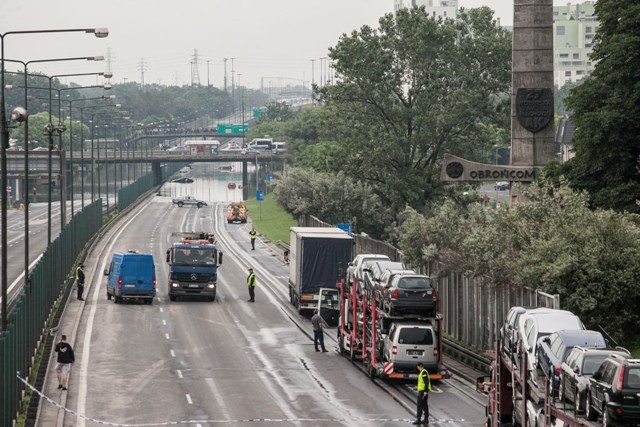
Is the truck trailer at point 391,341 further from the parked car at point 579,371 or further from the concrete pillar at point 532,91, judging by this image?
the concrete pillar at point 532,91

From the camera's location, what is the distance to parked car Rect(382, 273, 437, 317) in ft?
142

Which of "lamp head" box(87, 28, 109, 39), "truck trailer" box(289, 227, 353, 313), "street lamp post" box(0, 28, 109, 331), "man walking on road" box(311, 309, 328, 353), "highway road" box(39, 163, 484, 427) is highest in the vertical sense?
"lamp head" box(87, 28, 109, 39)

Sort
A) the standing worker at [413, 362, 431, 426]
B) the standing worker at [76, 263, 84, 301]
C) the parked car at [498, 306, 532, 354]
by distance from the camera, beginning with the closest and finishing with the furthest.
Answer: the parked car at [498, 306, 532, 354]
the standing worker at [413, 362, 431, 426]
the standing worker at [76, 263, 84, 301]

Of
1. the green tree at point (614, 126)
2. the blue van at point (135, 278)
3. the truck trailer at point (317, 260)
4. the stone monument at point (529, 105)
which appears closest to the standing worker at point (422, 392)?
the green tree at point (614, 126)

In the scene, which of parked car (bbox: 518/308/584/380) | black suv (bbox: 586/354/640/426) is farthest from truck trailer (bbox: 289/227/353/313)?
black suv (bbox: 586/354/640/426)

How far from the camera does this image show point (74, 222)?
278ft

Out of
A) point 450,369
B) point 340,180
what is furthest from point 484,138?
point 450,369

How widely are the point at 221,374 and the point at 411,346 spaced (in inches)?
286

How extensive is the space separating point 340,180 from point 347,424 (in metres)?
61.1

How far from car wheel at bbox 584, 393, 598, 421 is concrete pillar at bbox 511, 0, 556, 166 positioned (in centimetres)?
4182

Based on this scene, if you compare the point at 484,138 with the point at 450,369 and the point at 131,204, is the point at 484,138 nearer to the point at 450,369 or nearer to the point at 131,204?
the point at 450,369

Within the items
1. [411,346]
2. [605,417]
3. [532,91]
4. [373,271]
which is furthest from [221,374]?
[532,91]

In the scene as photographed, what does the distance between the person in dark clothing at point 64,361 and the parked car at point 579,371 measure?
65.7 ft

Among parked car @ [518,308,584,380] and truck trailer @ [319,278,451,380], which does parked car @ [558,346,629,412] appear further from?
truck trailer @ [319,278,451,380]
